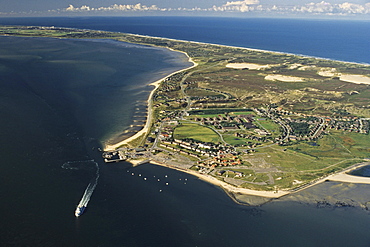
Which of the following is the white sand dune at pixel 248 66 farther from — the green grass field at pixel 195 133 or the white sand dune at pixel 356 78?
the green grass field at pixel 195 133

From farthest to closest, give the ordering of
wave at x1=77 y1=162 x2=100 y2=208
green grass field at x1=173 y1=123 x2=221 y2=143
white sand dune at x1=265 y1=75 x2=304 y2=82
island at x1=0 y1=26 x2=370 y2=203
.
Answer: white sand dune at x1=265 y1=75 x2=304 y2=82 → green grass field at x1=173 y1=123 x2=221 y2=143 → island at x1=0 y1=26 x2=370 y2=203 → wave at x1=77 y1=162 x2=100 y2=208

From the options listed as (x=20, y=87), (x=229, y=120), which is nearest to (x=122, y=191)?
(x=229, y=120)

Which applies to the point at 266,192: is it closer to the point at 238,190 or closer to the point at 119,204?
the point at 238,190

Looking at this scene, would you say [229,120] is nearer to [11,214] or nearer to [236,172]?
[236,172]

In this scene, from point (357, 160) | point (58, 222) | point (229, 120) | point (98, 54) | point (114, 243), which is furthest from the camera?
point (98, 54)

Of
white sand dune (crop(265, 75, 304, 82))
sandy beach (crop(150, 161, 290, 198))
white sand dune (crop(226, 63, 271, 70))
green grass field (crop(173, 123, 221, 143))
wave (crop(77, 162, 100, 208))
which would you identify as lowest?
white sand dune (crop(265, 75, 304, 82))

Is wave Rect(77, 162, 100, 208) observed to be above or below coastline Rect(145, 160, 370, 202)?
above

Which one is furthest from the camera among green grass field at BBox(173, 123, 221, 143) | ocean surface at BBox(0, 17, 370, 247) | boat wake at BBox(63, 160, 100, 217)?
green grass field at BBox(173, 123, 221, 143)

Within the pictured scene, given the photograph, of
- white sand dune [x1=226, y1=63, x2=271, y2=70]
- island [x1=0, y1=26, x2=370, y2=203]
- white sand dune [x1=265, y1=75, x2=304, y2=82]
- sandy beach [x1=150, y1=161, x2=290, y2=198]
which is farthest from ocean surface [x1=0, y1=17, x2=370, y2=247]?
white sand dune [x1=226, y1=63, x2=271, y2=70]

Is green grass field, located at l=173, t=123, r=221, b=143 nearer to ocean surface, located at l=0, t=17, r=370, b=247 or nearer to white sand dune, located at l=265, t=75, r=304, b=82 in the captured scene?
ocean surface, located at l=0, t=17, r=370, b=247

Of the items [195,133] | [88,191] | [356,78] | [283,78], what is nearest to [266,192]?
[195,133]
